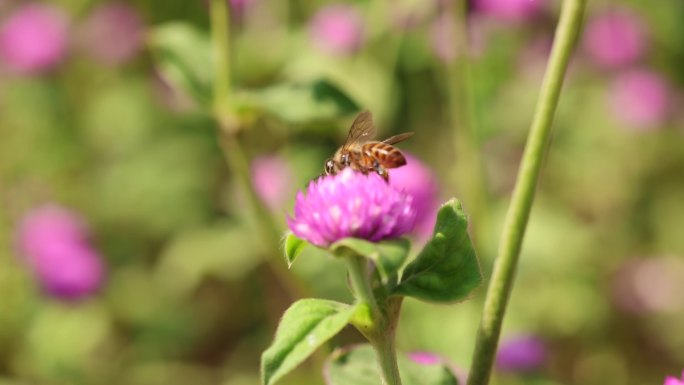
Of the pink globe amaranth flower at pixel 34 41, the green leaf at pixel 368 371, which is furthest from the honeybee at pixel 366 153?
the pink globe amaranth flower at pixel 34 41

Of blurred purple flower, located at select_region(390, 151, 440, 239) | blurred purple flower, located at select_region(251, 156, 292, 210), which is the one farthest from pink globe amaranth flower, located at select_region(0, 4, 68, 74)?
blurred purple flower, located at select_region(390, 151, 440, 239)

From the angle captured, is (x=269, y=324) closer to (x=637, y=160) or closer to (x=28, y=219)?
(x=28, y=219)

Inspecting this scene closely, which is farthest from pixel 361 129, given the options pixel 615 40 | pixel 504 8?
pixel 615 40

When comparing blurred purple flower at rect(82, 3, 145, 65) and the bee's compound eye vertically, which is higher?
blurred purple flower at rect(82, 3, 145, 65)

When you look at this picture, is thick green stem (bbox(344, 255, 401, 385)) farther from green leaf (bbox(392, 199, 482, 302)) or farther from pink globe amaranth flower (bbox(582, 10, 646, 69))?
pink globe amaranth flower (bbox(582, 10, 646, 69))

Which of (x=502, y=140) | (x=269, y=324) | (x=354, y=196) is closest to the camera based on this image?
(x=354, y=196)

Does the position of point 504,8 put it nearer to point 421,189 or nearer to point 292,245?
point 421,189

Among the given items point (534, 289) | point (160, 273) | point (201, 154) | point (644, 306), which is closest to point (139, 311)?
point (160, 273)
